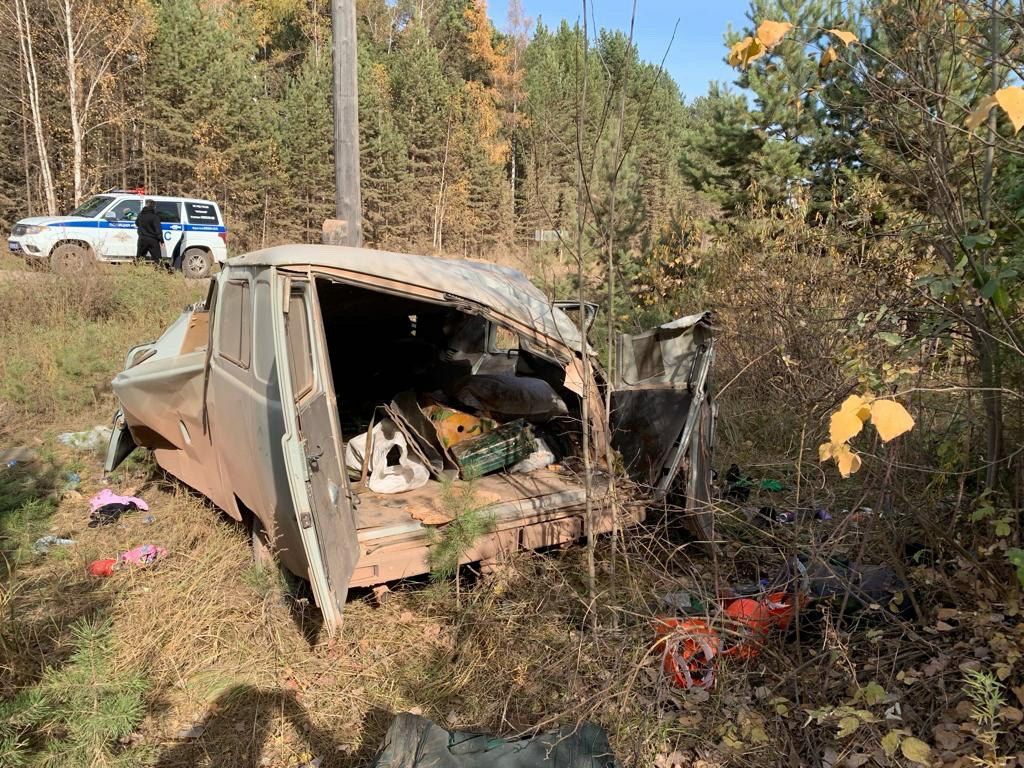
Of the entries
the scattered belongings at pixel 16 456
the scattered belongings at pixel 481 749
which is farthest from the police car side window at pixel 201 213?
the scattered belongings at pixel 481 749

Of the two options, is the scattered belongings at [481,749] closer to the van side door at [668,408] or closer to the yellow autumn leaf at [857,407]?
the yellow autumn leaf at [857,407]

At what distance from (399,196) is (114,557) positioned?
27.2 m

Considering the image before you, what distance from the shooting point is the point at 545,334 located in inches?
156

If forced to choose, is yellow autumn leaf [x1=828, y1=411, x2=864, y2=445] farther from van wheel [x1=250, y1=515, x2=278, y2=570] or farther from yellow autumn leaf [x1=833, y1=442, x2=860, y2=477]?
van wheel [x1=250, y1=515, x2=278, y2=570]

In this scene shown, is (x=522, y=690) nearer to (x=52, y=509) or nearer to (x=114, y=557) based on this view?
(x=114, y=557)

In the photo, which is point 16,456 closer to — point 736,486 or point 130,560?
point 130,560

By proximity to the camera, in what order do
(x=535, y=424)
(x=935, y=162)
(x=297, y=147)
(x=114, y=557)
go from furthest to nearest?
(x=297, y=147) < (x=535, y=424) < (x=114, y=557) < (x=935, y=162)

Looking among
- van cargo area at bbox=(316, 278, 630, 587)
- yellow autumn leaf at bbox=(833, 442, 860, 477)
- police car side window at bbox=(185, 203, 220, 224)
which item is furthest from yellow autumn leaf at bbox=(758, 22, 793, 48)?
police car side window at bbox=(185, 203, 220, 224)

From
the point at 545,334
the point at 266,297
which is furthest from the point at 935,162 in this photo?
the point at 266,297

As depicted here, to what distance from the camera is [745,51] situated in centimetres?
218

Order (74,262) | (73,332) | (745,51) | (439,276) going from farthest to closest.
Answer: (74,262) → (73,332) → (439,276) → (745,51)

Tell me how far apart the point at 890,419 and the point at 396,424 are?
3670 millimetres

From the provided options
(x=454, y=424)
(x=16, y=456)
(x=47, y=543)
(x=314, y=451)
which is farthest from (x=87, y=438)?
(x=314, y=451)

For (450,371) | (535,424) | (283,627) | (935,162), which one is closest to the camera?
(935,162)
